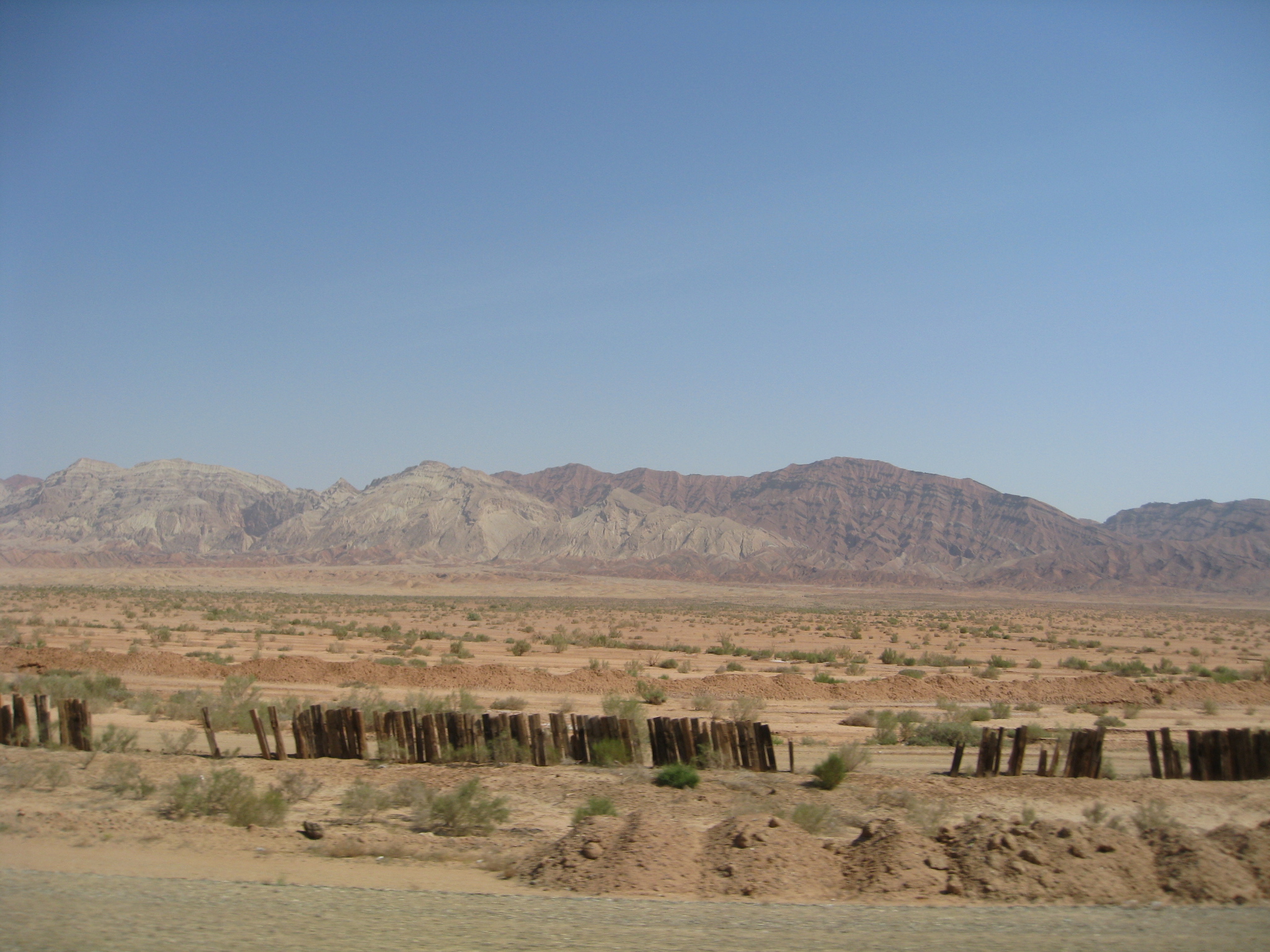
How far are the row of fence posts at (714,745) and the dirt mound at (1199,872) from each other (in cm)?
571

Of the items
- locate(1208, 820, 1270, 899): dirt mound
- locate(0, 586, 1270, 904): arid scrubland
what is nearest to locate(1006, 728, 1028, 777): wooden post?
locate(0, 586, 1270, 904): arid scrubland

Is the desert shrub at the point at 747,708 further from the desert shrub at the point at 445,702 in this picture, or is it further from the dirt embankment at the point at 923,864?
the dirt embankment at the point at 923,864

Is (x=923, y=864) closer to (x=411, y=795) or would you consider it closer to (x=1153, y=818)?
(x=1153, y=818)

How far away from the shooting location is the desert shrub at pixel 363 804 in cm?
1149

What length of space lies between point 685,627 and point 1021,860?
4471 cm

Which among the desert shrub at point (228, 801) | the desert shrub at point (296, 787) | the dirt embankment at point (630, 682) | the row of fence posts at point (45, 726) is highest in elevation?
the row of fence posts at point (45, 726)

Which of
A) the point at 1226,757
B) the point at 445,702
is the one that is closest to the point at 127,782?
the point at 445,702

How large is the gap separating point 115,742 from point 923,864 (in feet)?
43.5

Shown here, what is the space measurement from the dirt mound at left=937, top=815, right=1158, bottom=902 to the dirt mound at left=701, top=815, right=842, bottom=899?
1.34m

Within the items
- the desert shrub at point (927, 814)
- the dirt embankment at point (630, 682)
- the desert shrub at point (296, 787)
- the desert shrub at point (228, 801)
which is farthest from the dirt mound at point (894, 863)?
the dirt embankment at point (630, 682)

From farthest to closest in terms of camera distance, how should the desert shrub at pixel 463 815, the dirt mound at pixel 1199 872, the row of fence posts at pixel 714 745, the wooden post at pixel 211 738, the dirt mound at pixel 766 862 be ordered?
the wooden post at pixel 211 738 < the row of fence posts at pixel 714 745 < the desert shrub at pixel 463 815 < the dirt mound at pixel 766 862 < the dirt mound at pixel 1199 872

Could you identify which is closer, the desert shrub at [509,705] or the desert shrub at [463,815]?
the desert shrub at [463,815]

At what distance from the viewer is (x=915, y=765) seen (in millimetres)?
15305

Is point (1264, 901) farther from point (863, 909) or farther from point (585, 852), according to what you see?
point (585, 852)
